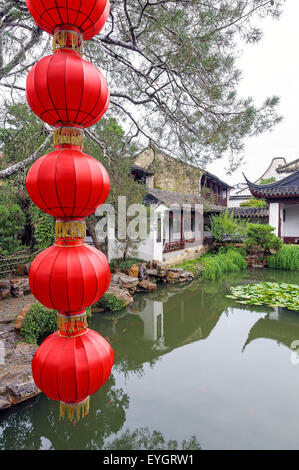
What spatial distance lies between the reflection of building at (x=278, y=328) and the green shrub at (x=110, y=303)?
298cm

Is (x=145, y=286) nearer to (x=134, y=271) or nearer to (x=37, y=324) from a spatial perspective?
(x=134, y=271)

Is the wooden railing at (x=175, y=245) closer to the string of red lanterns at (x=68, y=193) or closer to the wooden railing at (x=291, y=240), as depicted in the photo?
the wooden railing at (x=291, y=240)

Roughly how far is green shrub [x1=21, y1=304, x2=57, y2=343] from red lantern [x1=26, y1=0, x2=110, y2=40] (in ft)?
13.7

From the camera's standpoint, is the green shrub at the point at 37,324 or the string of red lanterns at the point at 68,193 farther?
the green shrub at the point at 37,324

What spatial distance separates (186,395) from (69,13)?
3.75 metres

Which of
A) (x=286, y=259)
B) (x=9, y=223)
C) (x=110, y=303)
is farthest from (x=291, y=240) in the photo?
(x=9, y=223)

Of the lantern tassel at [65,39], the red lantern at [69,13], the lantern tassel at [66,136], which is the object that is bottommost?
the lantern tassel at [66,136]

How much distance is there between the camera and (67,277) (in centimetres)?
126

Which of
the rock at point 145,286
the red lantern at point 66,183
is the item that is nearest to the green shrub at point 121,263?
the rock at point 145,286

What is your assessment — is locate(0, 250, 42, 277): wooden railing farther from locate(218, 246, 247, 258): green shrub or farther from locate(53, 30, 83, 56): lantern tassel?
locate(218, 246, 247, 258): green shrub

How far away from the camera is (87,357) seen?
4.40 feet

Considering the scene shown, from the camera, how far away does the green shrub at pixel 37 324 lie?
443 centimetres

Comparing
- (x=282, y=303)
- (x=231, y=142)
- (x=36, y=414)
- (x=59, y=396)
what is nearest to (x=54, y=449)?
(x=36, y=414)

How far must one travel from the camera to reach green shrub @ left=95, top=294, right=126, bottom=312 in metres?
6.58
